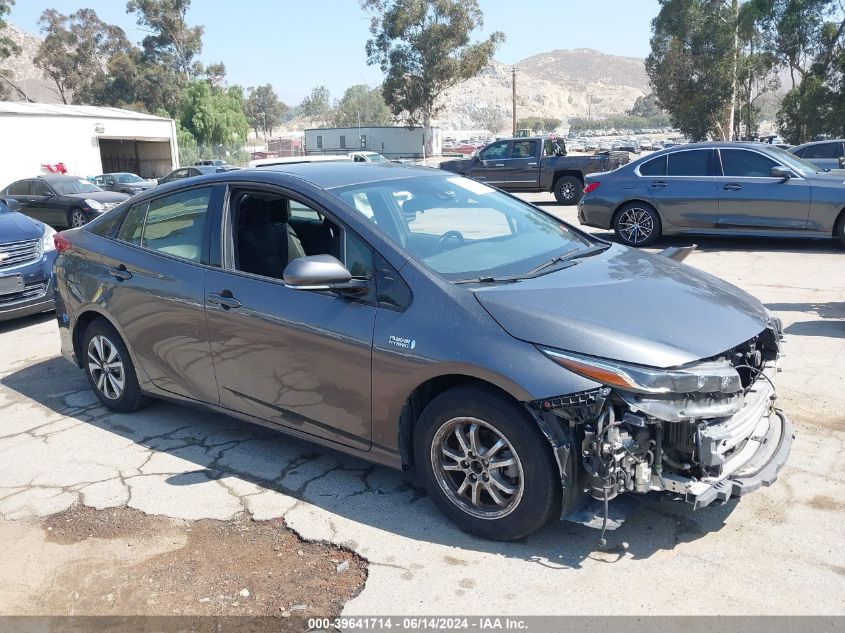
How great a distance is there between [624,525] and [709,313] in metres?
1.10

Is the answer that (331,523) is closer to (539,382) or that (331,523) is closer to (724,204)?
(539,382)

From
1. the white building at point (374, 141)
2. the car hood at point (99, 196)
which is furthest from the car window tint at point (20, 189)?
the white building at point (374, 141)

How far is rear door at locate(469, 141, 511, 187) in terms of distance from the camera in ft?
64.6

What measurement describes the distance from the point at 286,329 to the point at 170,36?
228 ft

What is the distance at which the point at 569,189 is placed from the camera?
19.0 meters

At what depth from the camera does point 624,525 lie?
11.8 ft

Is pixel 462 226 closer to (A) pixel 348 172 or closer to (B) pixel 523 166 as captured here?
(A) pixel 348 172

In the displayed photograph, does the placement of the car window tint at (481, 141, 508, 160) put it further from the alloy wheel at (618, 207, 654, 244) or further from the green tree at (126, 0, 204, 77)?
the green tree at (126, 0, 204, 77)

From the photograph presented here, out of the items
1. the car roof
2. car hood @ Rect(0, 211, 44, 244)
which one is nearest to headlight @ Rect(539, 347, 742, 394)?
the car roof

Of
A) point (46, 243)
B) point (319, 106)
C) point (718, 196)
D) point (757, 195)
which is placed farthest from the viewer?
point (319, 106)

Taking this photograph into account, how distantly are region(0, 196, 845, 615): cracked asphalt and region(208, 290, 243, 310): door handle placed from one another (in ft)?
Answer: 3.23

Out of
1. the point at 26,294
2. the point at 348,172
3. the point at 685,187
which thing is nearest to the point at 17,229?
the point at 26,294

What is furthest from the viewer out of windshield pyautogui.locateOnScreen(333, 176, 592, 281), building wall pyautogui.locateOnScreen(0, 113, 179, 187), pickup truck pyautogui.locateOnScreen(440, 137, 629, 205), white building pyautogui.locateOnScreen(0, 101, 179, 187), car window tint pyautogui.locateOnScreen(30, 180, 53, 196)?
white building pyautogui.locateOnScreen(0, 101, 179, 187)

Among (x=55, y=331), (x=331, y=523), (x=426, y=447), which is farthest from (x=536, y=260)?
(x=55, y=331)
